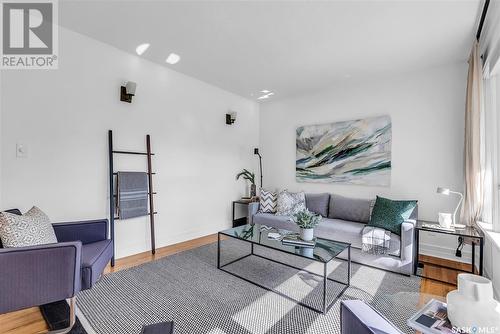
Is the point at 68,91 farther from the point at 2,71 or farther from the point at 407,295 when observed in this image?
the point at 407,295

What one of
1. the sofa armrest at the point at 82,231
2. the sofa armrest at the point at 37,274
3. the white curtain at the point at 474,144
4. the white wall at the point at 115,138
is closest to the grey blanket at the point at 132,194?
the white wall at the point at 115,138

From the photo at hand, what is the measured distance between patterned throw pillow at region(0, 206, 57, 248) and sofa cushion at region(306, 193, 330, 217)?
10.5 ft

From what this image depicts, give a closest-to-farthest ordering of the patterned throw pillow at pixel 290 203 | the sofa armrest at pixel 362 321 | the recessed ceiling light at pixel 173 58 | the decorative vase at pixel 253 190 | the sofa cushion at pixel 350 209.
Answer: the sofa armrest at pixel 362 321, the recessed ceiling light at pixel 173 58, the sofa cushion at pixel 350 209, the patterned throw pillow at pixel 290 203, the decorative vase at pixel 253 190

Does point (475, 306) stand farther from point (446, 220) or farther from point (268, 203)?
point (268, 203)

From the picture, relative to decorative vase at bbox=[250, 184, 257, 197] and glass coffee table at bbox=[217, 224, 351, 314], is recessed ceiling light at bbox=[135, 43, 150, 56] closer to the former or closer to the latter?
glass coffee table at bbox=[217, 224, 351, 314]

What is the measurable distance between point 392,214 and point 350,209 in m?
0.70

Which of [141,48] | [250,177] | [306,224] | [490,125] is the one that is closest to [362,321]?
[306,224]

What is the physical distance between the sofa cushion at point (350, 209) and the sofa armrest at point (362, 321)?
2.70 metres

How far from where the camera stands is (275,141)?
4.87 m

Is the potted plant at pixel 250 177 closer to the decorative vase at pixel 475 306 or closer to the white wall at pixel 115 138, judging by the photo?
the white wall at pixel 115 138

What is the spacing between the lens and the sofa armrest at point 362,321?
0.83 meters

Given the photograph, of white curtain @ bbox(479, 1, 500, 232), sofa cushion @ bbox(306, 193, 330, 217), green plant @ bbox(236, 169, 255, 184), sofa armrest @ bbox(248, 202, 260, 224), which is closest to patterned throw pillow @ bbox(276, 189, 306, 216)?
sofa cushion @ bbox(306, 193, 330, 217)

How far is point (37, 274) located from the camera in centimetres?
161

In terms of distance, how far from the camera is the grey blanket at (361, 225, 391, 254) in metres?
2.72
